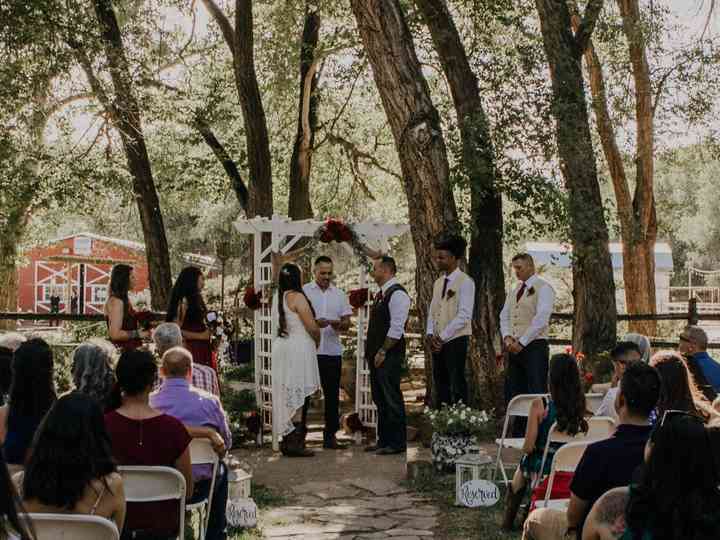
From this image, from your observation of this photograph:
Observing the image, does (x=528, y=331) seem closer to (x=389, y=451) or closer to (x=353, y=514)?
(x=389, y=451)

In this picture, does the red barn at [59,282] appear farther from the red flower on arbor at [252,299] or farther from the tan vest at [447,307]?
the tan vest at [447,307]

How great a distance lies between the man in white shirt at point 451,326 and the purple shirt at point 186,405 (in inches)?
164

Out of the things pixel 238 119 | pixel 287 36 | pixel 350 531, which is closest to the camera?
pixel 350 531

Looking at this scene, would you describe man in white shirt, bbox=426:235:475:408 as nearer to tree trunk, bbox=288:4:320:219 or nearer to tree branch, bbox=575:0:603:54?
tree branch, bbox=575:0:603:54

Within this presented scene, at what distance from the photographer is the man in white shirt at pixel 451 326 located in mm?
9438

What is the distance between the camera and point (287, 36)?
18.9 m

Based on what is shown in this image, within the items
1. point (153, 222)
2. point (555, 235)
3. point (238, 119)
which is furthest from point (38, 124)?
point (238, 119)

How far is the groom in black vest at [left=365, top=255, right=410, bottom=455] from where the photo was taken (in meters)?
9.73

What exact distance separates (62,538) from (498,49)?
1148cm

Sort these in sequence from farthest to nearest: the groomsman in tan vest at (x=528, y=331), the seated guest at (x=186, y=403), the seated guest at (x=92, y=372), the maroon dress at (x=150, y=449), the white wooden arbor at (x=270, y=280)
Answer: the white wooden arbor at (x=270, y=280) < the groomsman in tan vest at (x=528, y=331) < the seated guest at (x=186, y=403) < the seated guest at (x=92, y=372) < the maroon dress at (x=150, y=449)

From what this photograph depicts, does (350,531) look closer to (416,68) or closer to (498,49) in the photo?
(416,68)

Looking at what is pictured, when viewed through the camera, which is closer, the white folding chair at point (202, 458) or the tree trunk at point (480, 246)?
the white folding chair at point (202, 458)

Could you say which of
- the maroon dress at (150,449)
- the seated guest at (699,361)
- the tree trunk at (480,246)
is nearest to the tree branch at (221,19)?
the tree trunk at (480,246)

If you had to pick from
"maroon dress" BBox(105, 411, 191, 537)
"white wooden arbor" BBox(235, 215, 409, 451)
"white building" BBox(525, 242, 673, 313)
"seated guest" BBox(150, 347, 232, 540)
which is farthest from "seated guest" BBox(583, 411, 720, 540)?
"white building" BBox(525, 242, 673, 313)
